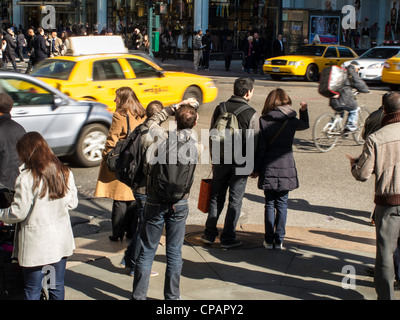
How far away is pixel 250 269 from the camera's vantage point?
19.6ft

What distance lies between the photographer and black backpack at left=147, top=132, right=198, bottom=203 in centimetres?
472

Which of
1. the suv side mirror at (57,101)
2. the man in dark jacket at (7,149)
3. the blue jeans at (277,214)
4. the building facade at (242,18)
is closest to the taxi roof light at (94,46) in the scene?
the suv side mirror at (57,101)

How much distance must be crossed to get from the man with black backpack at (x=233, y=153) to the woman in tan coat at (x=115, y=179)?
33.2 inches

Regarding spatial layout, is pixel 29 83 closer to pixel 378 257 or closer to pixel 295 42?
pixel 378 257

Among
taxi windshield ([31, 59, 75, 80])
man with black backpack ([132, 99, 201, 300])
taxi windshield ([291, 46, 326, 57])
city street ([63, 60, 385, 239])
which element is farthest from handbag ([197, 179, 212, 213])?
taxi windshield ([291, 46, 326, 57])

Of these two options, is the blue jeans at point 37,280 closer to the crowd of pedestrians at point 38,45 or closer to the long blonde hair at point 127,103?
the long blonde hair at point 127,103

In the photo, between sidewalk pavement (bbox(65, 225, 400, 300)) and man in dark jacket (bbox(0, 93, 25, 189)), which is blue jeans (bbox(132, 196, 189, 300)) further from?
man in dark jacket (bbox(0, 93, 25, 189))

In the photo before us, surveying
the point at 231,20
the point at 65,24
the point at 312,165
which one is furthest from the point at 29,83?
the point at 65,24

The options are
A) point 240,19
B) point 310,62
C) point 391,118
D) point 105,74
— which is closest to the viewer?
point 391,118

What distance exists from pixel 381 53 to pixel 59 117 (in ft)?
53.4

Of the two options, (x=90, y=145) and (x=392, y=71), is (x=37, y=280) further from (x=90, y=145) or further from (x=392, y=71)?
(x=392, y=71)

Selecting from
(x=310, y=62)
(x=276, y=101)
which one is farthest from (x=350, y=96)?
(x=310, y=62)

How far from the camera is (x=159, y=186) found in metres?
4.74
